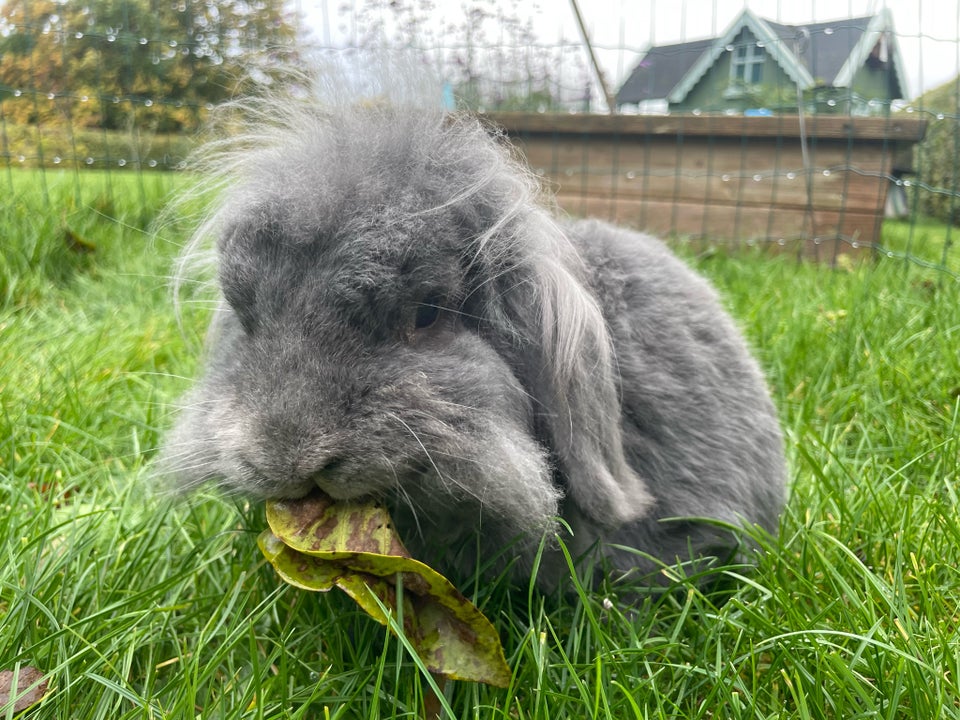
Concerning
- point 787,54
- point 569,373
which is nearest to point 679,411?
point 569,373

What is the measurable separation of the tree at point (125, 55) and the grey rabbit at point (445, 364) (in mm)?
4112

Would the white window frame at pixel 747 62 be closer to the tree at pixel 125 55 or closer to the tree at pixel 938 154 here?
the tree at pixel 938 154

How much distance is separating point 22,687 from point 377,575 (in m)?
0.82

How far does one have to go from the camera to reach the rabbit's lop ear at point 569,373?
188 cm

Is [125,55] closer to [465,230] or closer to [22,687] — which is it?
[465,230]

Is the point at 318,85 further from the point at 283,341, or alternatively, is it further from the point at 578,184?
the point at 578,184

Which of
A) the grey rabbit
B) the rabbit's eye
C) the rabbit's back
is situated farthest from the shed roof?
the rabbit's eye

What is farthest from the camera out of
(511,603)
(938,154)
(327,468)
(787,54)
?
(938,154)

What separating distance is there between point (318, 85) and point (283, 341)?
847 millimetres

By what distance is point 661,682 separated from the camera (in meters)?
1.90

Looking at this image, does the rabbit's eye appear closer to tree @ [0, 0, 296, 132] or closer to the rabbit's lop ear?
the rabbit's lop ear

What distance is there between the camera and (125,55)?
602 cm

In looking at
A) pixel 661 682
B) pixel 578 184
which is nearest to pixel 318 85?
pixel 661 682

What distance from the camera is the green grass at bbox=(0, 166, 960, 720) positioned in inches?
67.0
